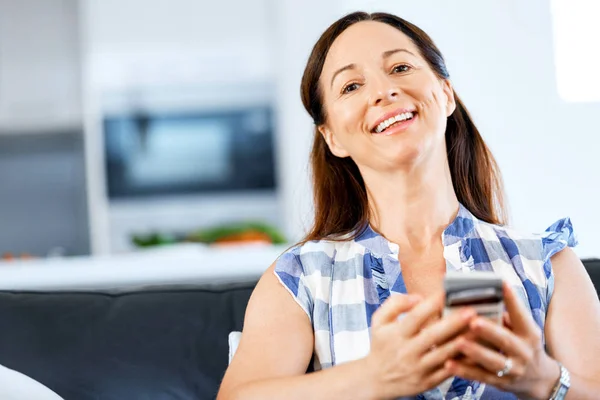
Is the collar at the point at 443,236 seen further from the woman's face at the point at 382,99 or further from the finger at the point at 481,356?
the finger at the point at 481,356

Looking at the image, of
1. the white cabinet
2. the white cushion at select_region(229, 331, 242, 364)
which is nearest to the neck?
the white cushion at select_region(229, 331, 242, 364)

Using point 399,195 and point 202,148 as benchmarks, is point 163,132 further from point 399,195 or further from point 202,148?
point 399,195

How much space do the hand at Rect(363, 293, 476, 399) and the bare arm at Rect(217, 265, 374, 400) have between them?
0.10 m

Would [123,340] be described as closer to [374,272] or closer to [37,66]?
[374,272]

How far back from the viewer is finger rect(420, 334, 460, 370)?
113 centimetres

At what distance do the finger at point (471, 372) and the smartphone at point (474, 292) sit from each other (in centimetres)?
8

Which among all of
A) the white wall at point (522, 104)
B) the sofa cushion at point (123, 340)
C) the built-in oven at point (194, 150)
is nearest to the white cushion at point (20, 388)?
the sofa cushion at point (123, 340)

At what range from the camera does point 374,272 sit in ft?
5.15

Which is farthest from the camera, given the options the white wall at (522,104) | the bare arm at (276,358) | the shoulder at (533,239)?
the white wall at (522,104)

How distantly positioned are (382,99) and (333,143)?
21cm

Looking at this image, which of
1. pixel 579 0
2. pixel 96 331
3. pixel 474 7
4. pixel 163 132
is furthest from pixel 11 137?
pixel 96 331

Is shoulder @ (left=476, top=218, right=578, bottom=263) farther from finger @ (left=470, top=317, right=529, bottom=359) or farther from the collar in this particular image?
finger @ (left=470, top=317, right=529, bottom=359)

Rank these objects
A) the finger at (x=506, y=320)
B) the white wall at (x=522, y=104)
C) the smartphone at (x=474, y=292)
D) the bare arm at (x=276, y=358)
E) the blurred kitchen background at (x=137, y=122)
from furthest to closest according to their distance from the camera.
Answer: the blurred kitchen background at (x=137, y=122) < the white wall at (x=522, y=104) < the bare arm at (x=276, y=358) < the finger at (x=506, y=320) < the smartphone at (x=474, y=292)

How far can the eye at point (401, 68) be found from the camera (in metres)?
1.61
